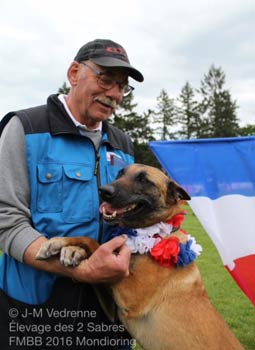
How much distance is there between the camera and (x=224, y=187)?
4.98 m

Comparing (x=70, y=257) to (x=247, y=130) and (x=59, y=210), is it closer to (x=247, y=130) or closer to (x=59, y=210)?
(x=59, y=210)

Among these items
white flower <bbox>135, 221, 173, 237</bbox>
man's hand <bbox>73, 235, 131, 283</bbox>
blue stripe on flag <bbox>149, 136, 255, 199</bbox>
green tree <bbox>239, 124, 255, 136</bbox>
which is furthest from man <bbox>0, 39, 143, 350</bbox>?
green tree <bbox>239, 124, 255, 136</bbox>

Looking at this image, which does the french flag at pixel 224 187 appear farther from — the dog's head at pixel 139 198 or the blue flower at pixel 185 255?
the blue flower at pixel 185 255

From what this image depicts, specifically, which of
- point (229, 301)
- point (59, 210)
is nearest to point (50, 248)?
point (59, 210)

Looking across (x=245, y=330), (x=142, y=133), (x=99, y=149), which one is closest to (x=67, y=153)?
(x=99, y=149)

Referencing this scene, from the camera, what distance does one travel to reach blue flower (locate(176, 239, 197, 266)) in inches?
140

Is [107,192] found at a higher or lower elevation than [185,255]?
higher

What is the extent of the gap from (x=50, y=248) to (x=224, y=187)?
268cm

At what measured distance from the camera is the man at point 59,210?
9.60 feet

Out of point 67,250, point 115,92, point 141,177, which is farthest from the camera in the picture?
point 141,177

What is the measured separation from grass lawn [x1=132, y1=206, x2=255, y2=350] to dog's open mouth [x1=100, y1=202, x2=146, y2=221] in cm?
291

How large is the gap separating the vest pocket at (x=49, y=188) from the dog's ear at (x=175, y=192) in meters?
1.25

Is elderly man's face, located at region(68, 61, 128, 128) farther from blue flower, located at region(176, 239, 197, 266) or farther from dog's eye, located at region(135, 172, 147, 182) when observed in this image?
blue flower, located at region(176, 239, 197, 266)

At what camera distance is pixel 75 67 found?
11.1 feet
